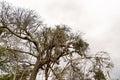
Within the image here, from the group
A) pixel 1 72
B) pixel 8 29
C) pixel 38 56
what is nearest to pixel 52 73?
pixel 38 56

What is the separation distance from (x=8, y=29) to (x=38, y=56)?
10.8ft

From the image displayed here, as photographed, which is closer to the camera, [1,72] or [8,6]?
[8,6]

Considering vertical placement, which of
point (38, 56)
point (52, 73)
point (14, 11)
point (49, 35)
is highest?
point (14, 11)

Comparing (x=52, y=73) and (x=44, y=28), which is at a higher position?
Answer: (x=44, y=28)

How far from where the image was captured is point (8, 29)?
68.2 ft

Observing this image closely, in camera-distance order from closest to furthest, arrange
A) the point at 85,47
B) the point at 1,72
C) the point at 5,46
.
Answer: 1. the point at 5,46
2. the point at 85,47
3. the point at 1,72

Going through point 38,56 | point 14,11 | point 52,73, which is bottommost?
point 52,73

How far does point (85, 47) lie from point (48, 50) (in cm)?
300

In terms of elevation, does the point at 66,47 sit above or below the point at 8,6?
below

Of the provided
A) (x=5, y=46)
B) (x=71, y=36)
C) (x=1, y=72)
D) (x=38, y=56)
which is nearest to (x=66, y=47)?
(x=71, y=36)

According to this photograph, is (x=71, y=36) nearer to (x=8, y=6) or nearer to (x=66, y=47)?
(x=66, y=47)

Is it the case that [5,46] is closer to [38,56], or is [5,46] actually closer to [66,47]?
[38,56]

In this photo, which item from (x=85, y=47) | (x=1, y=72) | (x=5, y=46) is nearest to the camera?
(x=5, y=46)

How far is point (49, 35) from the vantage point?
20.4 meters
